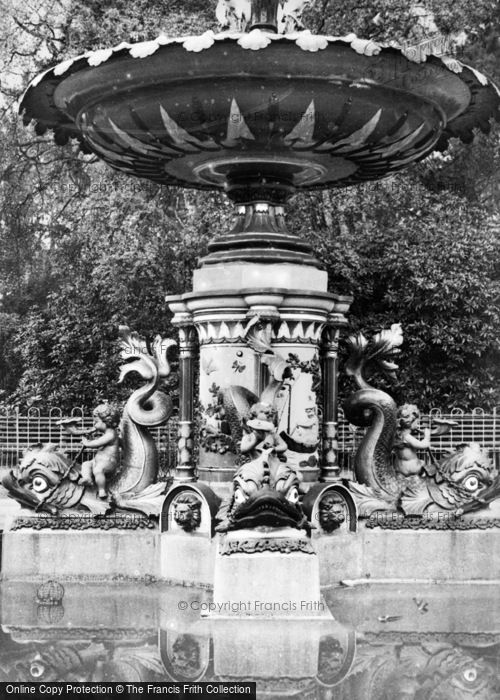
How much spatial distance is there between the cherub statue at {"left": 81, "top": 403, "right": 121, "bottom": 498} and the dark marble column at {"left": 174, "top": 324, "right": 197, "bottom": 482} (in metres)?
0.53

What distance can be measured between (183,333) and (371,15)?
11274 mm

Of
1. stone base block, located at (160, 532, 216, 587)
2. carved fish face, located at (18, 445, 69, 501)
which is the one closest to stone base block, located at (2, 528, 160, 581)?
stone base block, located at (160, 532, 216, 587)

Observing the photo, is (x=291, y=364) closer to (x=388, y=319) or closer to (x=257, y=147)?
(x=257, y=147)

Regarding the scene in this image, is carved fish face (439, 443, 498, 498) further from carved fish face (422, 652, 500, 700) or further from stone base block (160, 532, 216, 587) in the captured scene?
carved fish face (422, 652, 500, 700)

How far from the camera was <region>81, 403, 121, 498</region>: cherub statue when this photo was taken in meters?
8.29

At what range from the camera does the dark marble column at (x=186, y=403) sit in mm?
8578

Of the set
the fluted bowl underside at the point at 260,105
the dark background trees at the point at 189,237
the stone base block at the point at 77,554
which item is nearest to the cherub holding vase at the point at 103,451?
the stone base block at the point at 77,554

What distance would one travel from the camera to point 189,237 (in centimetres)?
1711

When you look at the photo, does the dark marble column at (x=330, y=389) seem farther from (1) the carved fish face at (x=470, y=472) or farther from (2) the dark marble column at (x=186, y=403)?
(2) the dark marble column at (x=186, y=403)

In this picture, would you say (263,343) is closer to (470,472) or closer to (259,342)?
(259,342)

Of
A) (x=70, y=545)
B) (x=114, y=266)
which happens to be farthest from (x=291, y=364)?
(x=114, y=266)

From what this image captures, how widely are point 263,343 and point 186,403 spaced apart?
1216mm

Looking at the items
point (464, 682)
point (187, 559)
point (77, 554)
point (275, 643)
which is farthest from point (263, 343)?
point (464, 682)

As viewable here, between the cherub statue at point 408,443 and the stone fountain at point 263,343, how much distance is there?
0.5 inches
